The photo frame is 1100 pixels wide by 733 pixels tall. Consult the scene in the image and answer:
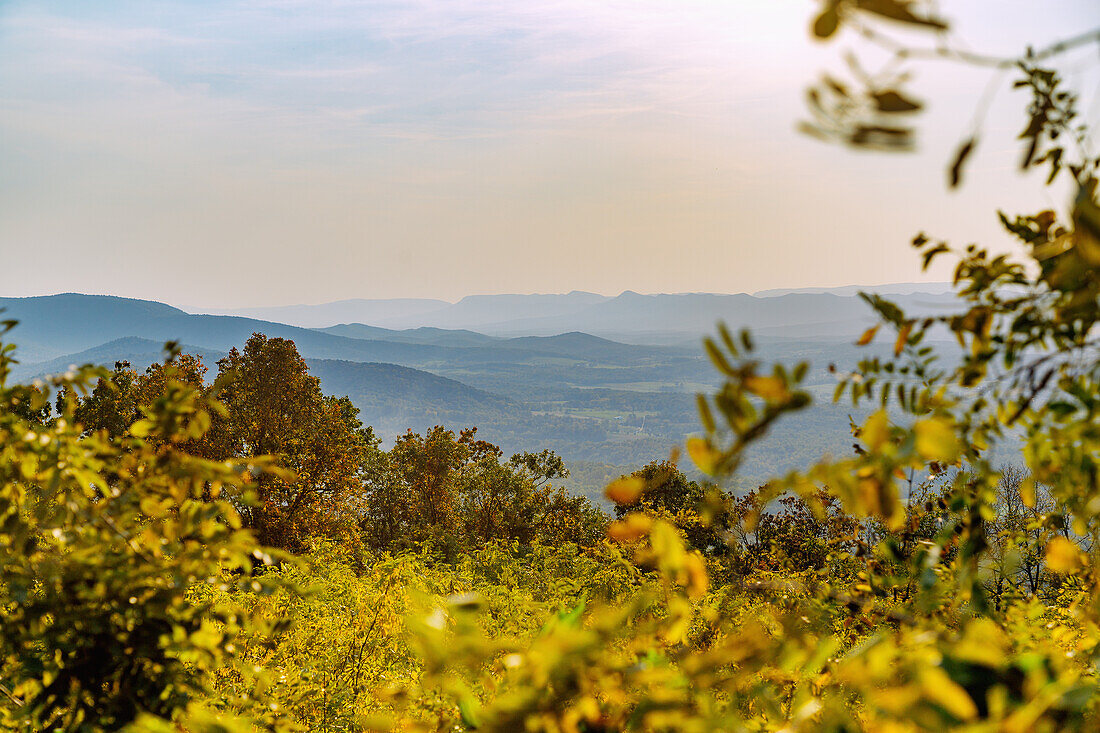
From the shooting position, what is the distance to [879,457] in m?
0.88

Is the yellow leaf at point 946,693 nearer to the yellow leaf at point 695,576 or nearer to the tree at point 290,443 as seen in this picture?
the yellow leaf at point 695,576

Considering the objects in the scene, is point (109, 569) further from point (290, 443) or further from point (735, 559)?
point (290, 443)

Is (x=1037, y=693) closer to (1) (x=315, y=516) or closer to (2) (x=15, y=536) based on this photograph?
(2) (x=15, y=536)

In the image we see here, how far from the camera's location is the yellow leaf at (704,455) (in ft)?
2.54

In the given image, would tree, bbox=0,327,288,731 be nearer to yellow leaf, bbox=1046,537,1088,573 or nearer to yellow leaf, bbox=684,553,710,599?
yellow leaf, bbox=684,553,710,599

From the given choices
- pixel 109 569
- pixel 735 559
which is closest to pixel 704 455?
pixel 735 559

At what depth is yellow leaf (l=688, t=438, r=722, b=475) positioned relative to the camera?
77cm

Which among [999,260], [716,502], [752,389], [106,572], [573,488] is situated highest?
[999,260]

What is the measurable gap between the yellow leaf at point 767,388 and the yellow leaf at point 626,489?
0.18 m

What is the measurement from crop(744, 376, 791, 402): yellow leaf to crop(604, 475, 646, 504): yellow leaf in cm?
18


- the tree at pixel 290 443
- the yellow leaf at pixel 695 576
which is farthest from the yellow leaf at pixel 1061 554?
the tree at pixel 290 443

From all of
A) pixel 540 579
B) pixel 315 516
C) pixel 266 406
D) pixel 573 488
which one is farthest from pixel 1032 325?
pixel 573 488

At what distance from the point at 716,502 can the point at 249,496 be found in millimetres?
1017

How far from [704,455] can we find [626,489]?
11 centimetres
